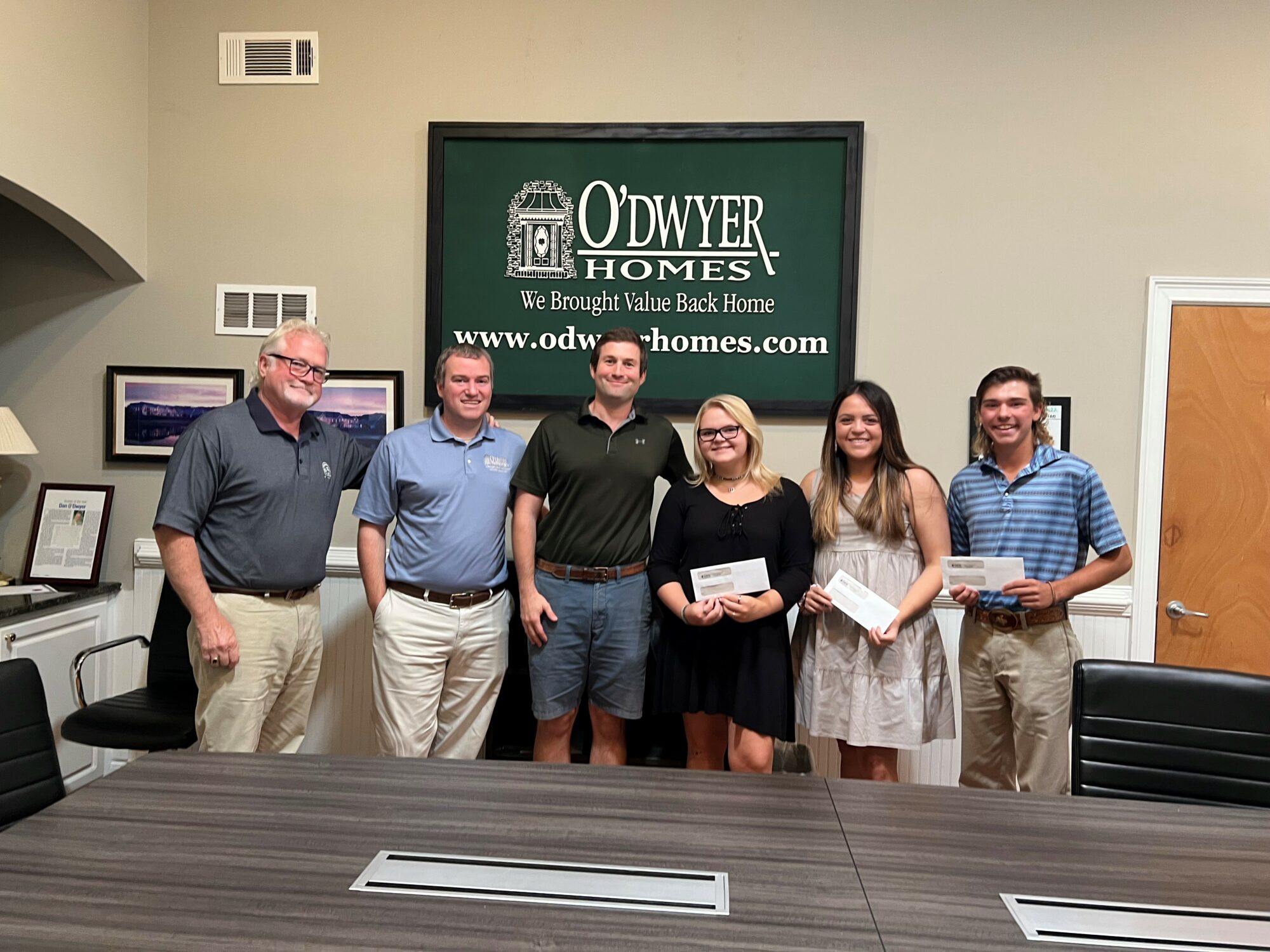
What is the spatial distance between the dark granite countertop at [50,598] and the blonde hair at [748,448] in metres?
2.49

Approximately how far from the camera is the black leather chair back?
3238mm

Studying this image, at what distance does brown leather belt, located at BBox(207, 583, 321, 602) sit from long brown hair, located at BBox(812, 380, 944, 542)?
64.9 inches

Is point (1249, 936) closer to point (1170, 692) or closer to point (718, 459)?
point (1170, 692)

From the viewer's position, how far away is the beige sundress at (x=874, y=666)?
245 cm

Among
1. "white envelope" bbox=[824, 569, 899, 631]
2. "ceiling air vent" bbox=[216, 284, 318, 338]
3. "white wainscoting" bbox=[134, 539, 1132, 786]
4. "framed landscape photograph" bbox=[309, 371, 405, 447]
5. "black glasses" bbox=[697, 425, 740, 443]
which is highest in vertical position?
"ceiling air vent" bbox=[216, 284, 318, 338]

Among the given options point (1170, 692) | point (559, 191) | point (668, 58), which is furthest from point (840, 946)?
point (668, 58)

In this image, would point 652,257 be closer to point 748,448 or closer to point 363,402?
point 748,448

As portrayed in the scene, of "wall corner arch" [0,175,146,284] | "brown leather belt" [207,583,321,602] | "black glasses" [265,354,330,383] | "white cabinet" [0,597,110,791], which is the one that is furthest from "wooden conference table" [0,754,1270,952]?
"wall corner arch" [0,175,146,284]

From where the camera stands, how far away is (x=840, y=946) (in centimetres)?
109

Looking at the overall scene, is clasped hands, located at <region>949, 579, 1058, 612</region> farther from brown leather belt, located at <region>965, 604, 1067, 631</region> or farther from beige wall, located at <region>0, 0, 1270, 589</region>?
beige wall, located at <region>0, 0, 1270, 589</region>

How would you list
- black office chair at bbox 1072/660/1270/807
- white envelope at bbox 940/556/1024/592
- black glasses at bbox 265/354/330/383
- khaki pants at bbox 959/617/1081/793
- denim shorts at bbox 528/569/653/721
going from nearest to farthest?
black office chair at bbox 1072/660/1270/807 < white envelope at bbox 940/556/1024/592 < khaki pants at bbox 959/617/1081/793 < black glasses at bbox 265/354/330/383 < denim shorts at bbox 528/569/653/721

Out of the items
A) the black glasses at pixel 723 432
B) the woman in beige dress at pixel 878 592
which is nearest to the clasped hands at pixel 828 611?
the woman in beige dress at pixel 878 592

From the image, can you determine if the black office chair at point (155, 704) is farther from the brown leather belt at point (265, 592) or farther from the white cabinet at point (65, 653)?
the brown leather belt at point (265, 592)

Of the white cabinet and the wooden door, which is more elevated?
the wooden door
